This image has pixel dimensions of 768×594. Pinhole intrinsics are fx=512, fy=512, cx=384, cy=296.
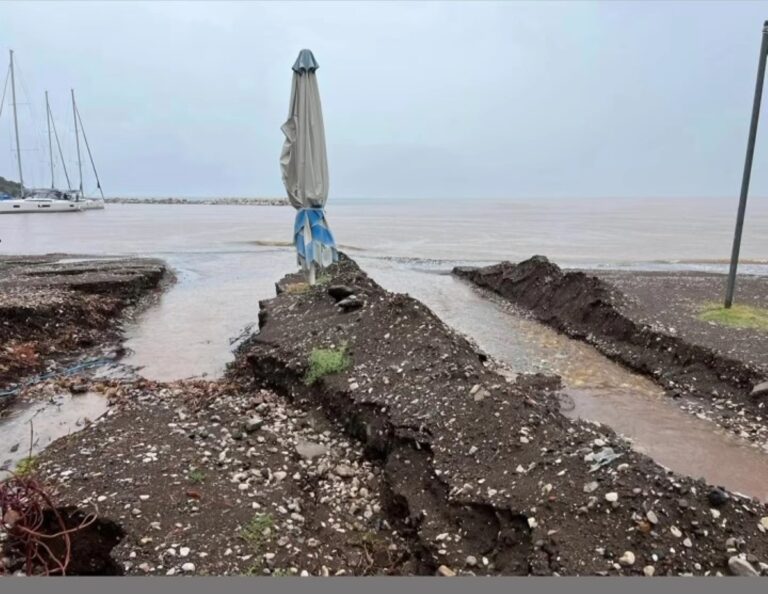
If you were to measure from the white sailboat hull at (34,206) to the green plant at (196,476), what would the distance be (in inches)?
2580

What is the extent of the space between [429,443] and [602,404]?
3.67 metres

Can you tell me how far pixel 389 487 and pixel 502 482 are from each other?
1.01 meters

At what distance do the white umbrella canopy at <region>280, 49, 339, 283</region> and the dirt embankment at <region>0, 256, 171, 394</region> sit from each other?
13.9ft

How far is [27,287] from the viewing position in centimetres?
1181

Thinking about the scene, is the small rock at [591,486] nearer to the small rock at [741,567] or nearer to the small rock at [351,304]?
the small rock at [741,567]

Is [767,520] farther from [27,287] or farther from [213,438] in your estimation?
[27,287]

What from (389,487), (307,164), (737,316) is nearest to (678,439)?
(389,487)

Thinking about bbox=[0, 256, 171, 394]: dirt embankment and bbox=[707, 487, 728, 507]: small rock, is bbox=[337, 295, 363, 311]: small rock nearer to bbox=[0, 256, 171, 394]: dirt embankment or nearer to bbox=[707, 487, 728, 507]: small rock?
bbox=[0, 256, 171, 394]: dirt embankment

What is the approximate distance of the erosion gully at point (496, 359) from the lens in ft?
18.5

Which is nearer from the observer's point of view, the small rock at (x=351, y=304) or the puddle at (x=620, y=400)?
the puddle at (x=620, y=400)

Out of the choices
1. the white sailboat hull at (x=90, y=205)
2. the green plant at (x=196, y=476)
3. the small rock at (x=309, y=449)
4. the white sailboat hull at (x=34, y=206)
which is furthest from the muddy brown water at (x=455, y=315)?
the white sailboat hull at (x=90, y=205)

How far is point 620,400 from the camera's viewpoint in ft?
23.9

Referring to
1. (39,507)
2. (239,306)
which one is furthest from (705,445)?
(239,306)

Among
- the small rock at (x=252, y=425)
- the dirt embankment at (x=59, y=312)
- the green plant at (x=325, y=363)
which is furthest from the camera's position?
the dirt embankment at (x=59, y=312)
